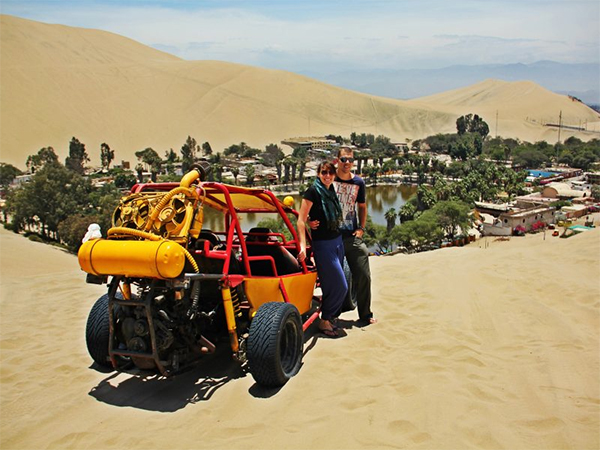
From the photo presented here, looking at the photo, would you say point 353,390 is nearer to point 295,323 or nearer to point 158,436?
point 295,323

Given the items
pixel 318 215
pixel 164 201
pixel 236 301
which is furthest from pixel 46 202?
pixel 164 201

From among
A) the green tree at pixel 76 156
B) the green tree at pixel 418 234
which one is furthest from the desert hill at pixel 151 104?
the green tree at pixel 418 234

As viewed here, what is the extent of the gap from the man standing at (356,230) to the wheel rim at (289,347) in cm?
156

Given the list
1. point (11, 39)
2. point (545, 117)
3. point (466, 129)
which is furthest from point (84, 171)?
point (545, 117)

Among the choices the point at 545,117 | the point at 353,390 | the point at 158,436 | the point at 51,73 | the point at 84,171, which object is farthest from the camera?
the point at 545,117

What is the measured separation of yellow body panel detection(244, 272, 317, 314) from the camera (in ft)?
17.7

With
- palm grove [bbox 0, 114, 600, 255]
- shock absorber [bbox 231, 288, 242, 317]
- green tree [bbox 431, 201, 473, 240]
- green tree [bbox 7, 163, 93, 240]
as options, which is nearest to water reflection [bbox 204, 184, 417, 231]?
palm grove [bbox 0, 114, 600, 255]

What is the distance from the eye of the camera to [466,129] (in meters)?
148

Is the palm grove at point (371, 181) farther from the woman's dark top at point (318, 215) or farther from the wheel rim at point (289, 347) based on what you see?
the wheel rim at point (289, 347)

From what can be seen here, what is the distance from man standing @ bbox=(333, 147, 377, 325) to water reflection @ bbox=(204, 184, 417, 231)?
42962 mm

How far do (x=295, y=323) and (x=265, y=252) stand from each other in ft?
5.18

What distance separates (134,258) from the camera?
4.41 m

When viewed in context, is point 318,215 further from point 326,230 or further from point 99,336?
point 99,336

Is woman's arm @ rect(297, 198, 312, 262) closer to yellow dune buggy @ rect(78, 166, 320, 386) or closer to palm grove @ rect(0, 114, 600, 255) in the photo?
yellow dune buggy @ rect(78, 166, 320, 386)
